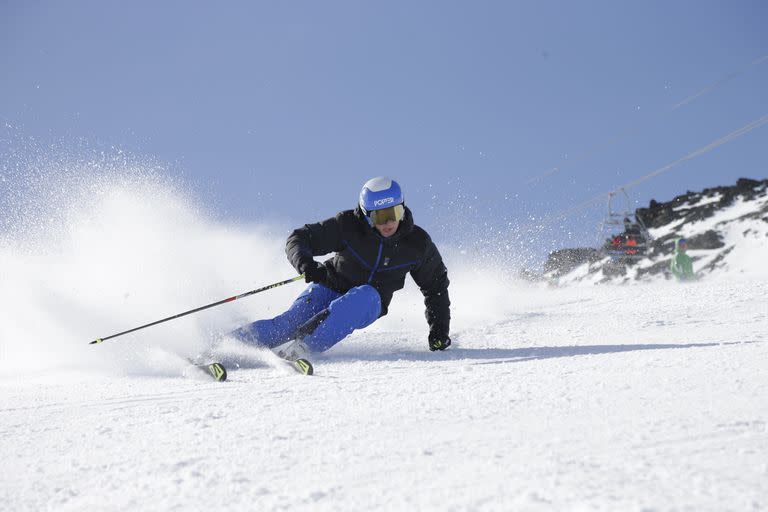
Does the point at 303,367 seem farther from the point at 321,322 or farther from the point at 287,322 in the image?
the point at 287,322

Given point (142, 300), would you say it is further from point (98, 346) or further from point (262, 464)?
point (262, 464)

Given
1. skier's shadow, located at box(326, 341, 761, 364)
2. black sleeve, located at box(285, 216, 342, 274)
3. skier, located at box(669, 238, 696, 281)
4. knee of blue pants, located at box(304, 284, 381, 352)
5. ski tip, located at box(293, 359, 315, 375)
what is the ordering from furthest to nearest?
skier, located at box(669, 238, 696, 281) → black sleeve, located at box(285, 216, 342, 274) → knee of blue pants, located at box(304, 284, 381, 352) → skier's shadow, located at box(326, 341, 761, 364) → ski tip, located at box(293, 359, 315, 375)

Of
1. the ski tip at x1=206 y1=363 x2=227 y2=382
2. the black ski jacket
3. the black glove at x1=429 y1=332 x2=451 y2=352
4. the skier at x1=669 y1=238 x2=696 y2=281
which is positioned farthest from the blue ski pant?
the skier at x1=669 y1=238 x2=696 y2=281

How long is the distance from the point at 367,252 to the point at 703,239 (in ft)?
140

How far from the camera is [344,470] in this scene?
1.45m

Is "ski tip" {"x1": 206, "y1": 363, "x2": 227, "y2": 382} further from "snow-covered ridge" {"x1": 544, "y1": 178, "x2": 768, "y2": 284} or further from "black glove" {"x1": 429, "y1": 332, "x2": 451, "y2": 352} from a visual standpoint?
"snow-covered ridge" {"x1": 544, "y1": 178, "x2": 768, "y2": 284}

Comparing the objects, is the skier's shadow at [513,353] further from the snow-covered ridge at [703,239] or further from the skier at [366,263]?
the snow-covered ridge at [703,239]

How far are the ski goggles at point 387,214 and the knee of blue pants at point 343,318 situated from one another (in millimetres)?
577

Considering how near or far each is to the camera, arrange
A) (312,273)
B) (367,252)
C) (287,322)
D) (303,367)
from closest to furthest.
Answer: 1. (303,367)
2. (312,273)
3. (287,322)
4. (367,252)

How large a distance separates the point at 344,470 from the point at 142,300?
5194 mm

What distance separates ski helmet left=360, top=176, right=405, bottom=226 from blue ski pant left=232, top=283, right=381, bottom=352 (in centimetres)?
59

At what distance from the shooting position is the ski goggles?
450 centimetres

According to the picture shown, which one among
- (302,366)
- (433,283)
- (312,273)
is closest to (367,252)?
(312,273)

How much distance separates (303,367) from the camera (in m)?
3.30
